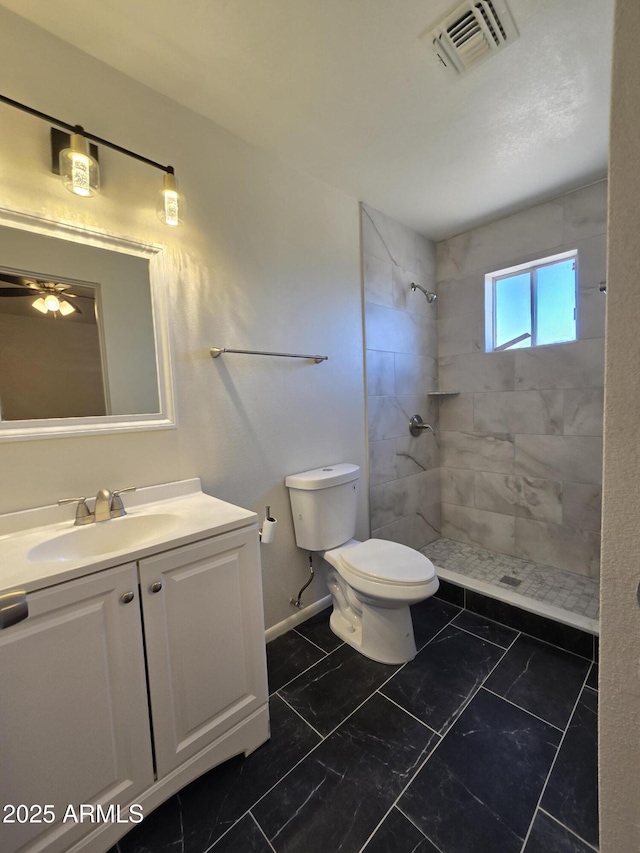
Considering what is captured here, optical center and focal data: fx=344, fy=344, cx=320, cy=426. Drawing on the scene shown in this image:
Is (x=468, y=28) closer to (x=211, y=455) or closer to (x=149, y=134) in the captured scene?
(x=149, y=134)

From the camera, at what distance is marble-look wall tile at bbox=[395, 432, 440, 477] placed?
244 centimetres

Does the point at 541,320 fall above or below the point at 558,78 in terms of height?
below

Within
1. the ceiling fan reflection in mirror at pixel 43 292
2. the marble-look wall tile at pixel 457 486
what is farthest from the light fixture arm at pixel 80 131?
the marble-look wall tile at pixel 457 486

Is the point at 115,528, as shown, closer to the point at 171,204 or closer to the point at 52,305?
the point at 52,305

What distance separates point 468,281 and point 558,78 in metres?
1.25

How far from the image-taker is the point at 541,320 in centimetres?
235

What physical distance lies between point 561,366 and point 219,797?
2.65 m

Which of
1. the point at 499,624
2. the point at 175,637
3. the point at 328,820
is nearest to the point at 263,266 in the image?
the point at 175,637

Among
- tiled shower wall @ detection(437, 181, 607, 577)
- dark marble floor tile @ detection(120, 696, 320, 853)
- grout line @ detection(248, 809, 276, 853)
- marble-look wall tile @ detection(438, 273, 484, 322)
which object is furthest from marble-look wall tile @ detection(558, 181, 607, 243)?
grout line @ detection(248, 809, 276, 853)

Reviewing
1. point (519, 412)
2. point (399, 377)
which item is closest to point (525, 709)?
point (519, 412)

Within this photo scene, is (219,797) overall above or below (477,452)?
below

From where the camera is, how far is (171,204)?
4.29ft

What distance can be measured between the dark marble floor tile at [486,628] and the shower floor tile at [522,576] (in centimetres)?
22

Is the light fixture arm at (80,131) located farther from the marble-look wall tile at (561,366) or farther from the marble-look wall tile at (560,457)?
the marble-look wall tile at (560,457)
